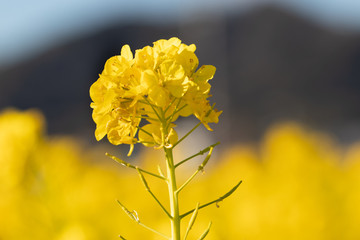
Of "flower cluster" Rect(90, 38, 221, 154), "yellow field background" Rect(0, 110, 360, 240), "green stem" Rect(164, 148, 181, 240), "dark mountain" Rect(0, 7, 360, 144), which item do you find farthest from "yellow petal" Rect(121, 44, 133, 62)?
"dark mountain" Rect(0, 7, 360, 144)

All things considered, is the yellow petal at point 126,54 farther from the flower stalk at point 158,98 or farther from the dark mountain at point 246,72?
the dark mountain at point 246,72

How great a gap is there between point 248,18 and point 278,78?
8.62 m

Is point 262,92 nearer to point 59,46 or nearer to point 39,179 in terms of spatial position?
point 59,46

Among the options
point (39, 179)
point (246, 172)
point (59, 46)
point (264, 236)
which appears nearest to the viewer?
point (39, 179)

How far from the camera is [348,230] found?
4082 millimetres

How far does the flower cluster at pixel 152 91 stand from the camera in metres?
1.29

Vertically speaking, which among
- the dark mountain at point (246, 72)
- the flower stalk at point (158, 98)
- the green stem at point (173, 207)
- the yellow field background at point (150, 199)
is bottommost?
the dark mountain at point (246, 72)

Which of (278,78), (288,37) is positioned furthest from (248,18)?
(278,78)

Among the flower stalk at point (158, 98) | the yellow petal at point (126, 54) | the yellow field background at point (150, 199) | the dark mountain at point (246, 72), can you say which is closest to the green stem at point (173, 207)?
the flower stalk at point (158, 98)

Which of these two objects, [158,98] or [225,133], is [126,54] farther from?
[225,133]

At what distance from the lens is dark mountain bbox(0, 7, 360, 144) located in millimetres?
30969

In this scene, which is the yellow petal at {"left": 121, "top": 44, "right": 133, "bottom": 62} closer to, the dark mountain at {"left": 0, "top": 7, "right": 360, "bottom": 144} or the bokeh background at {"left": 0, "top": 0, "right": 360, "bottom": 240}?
the bokeh background at {"left": 0, "top": 0, "right": 360, "bottom": 240}

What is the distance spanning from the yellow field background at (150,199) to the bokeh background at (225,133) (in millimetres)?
12

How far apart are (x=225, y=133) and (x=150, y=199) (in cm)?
2186
